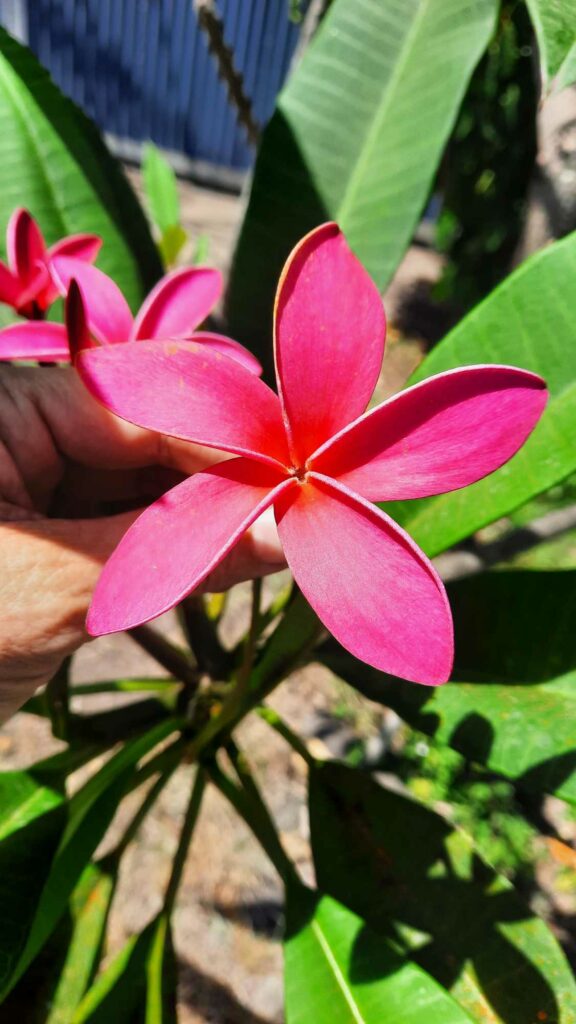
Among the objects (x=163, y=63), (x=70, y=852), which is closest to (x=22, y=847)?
(x=70, y=852)

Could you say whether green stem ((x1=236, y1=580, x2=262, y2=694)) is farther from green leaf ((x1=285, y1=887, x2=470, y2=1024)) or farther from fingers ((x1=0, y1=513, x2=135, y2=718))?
green leaf ((x1=285, y1=887, x2=470, y2=1024))

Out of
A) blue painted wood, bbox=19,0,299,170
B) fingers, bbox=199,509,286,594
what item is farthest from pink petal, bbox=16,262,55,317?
blue painted wood, bbox=19,0,299,170

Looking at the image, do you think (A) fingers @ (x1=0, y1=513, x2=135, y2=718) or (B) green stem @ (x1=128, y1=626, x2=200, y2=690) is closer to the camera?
(A) fingers @ (x1=0, y1=513, x2=135, y2=718)

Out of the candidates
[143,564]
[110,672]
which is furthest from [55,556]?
[110,672]

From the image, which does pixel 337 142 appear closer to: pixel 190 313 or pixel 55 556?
pixel 190 313

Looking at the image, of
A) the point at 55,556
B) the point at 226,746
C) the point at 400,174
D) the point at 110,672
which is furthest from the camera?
the point at 110,672

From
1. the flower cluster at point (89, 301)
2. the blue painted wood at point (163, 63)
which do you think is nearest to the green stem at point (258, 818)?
the flower cluster at point (89, 301)

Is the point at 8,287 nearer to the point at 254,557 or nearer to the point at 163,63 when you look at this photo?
the point at 254,557
